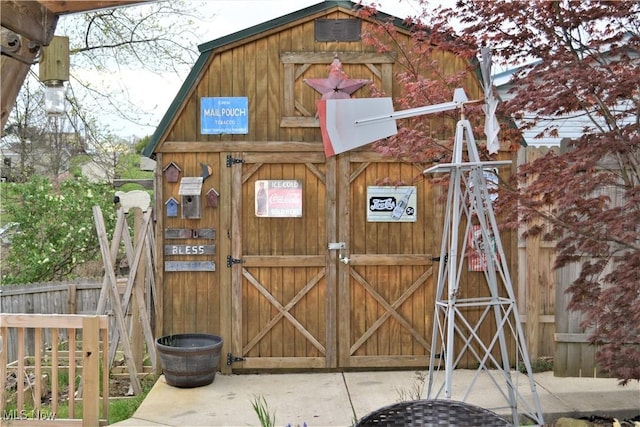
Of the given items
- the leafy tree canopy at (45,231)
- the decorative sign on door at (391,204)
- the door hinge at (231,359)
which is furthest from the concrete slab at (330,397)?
the leafy tree canopy at (45,231)

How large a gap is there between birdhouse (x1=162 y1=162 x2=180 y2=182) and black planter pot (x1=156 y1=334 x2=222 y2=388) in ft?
5.06

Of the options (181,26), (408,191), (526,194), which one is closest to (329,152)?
(408,191)

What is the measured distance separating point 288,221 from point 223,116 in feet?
3.90

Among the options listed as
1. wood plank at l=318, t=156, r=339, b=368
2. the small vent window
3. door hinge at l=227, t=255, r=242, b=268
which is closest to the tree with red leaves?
the small vent window

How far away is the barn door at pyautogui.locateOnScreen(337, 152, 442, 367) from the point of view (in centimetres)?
610

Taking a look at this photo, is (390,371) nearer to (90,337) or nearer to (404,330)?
(404,330)

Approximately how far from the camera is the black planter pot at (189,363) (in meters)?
5.46

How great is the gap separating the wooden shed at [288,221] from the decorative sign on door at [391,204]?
0.01 metres

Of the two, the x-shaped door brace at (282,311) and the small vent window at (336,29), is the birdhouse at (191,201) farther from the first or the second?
the small vent window at (336,29)

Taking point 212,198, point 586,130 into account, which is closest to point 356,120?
point 586,130

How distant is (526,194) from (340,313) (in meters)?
2.28

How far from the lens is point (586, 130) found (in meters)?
4.48

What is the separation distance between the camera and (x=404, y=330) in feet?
20.1

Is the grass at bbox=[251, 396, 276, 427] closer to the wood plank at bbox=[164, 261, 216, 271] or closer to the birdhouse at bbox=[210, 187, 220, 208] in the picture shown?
the wood plank at bbox=[164, 261, 216, 271]
